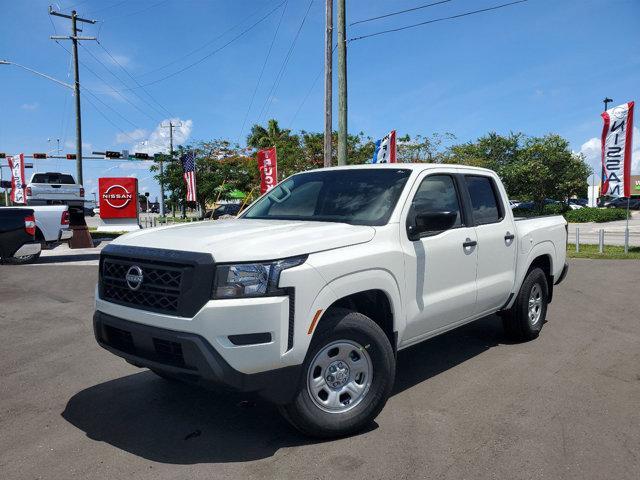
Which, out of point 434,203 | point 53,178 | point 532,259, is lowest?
point 532,259

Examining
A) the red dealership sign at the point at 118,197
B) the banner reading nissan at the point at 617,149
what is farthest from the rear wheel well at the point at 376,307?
the red dealership sign at the point at 118,197

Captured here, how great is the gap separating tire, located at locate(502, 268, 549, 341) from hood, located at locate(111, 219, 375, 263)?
2.71 m

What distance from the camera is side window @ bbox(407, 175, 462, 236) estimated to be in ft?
12.8

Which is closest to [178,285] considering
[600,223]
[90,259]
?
Answer: [90,259]

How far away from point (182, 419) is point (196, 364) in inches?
40.8

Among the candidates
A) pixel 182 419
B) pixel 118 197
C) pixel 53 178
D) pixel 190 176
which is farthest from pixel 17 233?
pixel 190 176

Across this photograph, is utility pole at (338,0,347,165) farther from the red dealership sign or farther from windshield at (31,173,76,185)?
windshield at (31,173,76,185)

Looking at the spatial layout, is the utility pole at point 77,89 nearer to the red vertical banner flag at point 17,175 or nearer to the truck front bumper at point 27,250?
the red vertical banner flag at point 17,175

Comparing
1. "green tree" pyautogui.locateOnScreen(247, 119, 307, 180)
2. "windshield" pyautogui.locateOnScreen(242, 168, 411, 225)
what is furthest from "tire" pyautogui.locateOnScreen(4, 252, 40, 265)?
"green tree" pyautogui.locateOnScreen(247, 119, 307, 180)

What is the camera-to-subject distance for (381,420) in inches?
149

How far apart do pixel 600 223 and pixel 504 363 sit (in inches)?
1326

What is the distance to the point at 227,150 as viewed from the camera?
47.7 metres

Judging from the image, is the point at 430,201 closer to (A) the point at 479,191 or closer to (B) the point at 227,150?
(A) the point at 479,191

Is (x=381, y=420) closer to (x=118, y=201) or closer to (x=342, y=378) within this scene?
(x=342, y=378)
